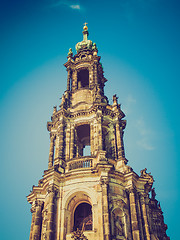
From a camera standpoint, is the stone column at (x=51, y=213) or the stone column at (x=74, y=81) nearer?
the stone column at (x=51, y=213)

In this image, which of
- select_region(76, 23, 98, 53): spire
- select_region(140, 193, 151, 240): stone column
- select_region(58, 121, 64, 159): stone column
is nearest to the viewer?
select_region(140, 193, 151, 240): stone column

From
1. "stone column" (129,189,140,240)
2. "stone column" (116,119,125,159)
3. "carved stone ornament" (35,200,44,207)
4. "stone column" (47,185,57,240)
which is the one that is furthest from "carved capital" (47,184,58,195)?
"stone column" (116,119,125,159)

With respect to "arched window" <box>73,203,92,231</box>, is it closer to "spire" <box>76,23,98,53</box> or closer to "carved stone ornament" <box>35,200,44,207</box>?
"carved stone ornament" <box>35,200,44,207</box>

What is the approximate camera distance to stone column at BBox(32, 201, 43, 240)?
75.4 feet

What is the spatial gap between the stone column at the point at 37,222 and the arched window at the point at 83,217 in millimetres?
2876

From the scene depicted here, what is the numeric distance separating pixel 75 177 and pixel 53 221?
12.2 ft

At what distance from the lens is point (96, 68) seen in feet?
111

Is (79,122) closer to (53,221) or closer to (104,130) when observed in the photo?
(104,130)

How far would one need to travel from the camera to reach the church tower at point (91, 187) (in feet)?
69.8

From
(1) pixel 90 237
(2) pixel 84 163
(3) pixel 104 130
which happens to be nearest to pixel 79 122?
(3) pixel 104 130

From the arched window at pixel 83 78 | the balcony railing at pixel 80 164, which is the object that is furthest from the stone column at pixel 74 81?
the balcony railing at pixel 80 164

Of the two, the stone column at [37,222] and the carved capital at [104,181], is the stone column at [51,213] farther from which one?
the carved capital at [104,181]

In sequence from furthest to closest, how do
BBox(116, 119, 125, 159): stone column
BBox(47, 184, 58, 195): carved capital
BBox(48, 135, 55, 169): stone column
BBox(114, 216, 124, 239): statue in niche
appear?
BBox(48, 135, 55, 169): stone column, BBox(116, 119, 125, 159): stone column, BBox(47, 184, 58, 195): carved capital, BBox(114, 216, 124, 239): statue in niche

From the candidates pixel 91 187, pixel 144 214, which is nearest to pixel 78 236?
pixel 91 187
